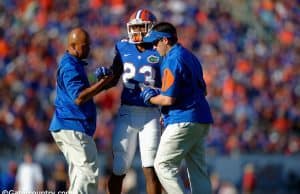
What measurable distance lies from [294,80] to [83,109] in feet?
47.8

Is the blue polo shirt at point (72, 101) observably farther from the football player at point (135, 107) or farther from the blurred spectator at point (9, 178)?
the blurred spectator at point (9, 178)

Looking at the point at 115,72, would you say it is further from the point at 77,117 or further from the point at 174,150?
the point at 174,150

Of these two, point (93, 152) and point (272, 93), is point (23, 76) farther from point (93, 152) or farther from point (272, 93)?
point (93, 152)

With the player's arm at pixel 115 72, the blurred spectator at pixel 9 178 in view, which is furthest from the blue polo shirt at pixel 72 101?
the blurred spectator at pixel 9 178

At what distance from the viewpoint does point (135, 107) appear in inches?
390

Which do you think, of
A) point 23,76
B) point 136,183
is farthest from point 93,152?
point 23,76

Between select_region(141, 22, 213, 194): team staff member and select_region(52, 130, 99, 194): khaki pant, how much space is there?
665 millimetres

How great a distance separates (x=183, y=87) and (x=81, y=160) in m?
1.30

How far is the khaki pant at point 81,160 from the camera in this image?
9.07 meters

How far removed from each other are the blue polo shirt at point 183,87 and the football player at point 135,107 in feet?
1.79

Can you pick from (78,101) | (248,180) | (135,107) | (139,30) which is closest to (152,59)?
(139,30)

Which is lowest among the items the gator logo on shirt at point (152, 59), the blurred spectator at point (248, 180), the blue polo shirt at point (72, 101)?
the blurred spectator at point (248, 180)

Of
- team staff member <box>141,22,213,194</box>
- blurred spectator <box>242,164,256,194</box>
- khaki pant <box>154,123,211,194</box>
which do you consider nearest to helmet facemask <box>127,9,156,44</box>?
team staff member <box>141,22,213,194</box>

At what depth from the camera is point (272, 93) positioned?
22.2 m
